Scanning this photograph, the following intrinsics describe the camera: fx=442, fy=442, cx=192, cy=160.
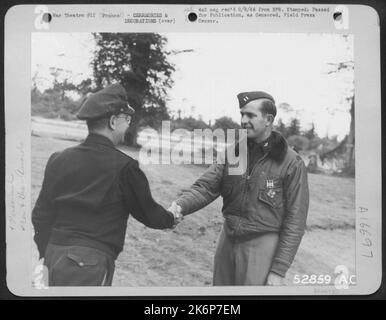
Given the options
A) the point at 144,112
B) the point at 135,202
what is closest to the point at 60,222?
the point at 135,202

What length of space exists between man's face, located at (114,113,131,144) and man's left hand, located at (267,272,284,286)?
2.32 ft

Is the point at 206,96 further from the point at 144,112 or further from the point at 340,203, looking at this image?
the point at 340,203

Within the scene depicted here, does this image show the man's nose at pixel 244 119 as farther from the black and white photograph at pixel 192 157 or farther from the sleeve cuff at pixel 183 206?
the sleeve cuff at pixel 183 206

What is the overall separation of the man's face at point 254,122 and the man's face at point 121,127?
0.41 meters

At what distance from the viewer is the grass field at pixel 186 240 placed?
1567mm

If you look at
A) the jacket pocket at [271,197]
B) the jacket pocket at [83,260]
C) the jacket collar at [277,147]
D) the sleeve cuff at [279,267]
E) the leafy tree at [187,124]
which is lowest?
the sleeve cuff at [279,267]

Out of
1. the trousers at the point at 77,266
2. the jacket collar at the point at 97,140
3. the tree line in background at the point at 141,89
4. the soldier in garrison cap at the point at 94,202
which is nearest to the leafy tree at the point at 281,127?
the tree line in background at the point at 141,89

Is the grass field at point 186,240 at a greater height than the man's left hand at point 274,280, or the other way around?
the grass field at point 186,240

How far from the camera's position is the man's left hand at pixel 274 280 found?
1566 millimetres

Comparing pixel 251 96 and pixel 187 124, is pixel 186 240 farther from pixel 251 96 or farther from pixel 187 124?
pixel 251 96

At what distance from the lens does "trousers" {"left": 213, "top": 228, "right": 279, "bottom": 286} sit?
5.08 feet

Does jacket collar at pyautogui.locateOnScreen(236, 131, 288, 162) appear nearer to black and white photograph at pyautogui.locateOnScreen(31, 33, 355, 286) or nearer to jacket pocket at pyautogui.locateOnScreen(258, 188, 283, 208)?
black and white photograph at pyautogui.locateOnScreen(31, 33, 355, 286)

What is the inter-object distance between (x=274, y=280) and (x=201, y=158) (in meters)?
0.51

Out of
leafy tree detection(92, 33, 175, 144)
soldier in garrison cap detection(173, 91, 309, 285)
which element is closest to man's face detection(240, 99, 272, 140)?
soldier in garrison cap detection(173, 91, 309, 285)
